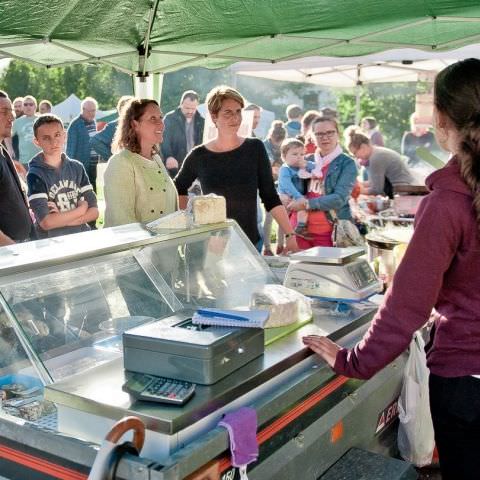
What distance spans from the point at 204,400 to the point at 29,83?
1968cm

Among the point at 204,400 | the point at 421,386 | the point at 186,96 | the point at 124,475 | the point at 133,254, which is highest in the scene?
the point at 186,96

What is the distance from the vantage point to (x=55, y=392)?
1.57 metres

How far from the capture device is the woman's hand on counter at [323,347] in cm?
181

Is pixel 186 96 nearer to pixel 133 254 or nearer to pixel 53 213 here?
pixel 53 213

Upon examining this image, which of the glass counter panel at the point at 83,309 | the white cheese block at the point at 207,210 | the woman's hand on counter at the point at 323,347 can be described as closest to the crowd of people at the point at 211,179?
the white cheese block at the point at 207,210

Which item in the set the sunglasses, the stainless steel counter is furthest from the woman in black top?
the stainless steel counter

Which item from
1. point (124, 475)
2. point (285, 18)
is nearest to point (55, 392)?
point (124, 475)

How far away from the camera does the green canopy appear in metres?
3.66

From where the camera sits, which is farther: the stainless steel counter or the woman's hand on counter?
the woman's hand on counter

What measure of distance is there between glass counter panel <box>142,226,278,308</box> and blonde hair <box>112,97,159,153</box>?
924 mm

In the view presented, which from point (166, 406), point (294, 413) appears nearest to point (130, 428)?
point (166, 406)

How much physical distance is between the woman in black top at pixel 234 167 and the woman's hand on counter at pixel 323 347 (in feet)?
6.24

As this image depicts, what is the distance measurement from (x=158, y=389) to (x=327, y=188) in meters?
3.69

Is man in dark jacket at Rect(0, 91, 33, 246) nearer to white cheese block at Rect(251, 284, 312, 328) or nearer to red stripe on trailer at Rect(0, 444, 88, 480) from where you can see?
white cheese block at Rect(251, 284, 312, 328)
